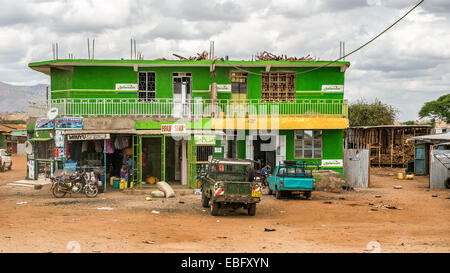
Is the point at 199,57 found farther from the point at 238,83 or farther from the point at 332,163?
the point at 332,163

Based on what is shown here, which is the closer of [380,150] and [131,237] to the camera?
[131,237]

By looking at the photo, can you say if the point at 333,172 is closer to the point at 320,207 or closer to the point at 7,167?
the point at 320,207

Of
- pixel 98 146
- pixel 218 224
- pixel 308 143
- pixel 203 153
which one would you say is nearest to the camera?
pixel 218 224

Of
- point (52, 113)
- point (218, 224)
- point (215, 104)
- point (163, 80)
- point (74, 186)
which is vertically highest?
point (163, 80)

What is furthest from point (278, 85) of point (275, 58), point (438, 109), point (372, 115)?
point (438, 109)

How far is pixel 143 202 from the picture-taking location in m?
18.8

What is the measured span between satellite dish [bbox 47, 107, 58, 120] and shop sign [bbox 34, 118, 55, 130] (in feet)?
0.66

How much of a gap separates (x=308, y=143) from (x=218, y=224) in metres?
12.9

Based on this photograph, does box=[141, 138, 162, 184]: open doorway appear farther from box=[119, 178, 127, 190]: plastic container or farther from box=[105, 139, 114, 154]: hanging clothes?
box=[105, 139, 114, 154]: hanging clothes

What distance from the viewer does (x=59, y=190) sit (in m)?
19.6

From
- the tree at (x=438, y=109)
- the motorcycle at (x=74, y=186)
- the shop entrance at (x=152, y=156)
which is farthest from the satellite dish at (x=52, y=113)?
the tree at (x=438, y=109)

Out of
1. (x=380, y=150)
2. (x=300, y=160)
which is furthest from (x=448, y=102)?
(x=300, y=160)

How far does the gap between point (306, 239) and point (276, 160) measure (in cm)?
1398

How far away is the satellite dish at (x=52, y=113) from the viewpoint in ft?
76.1
